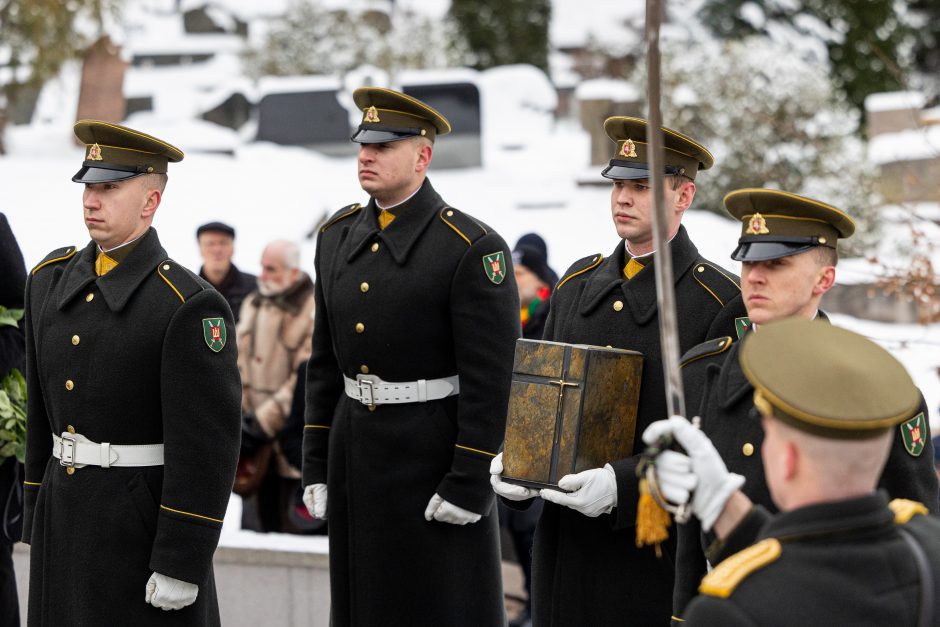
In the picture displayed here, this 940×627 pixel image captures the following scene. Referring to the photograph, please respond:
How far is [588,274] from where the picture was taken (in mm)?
4262

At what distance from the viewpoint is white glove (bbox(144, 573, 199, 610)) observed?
385 centimetres

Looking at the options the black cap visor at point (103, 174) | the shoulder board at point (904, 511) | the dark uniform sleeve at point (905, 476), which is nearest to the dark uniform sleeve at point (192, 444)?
the black cap visor at point (103, 174)

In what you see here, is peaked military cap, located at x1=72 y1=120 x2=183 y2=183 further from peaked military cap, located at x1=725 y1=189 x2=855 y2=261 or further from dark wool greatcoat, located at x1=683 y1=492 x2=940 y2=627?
dark wool greatcoat, located at x1=683 y1=492 x2=940 y2=627

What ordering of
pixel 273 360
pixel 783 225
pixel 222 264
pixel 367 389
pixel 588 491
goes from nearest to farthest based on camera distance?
pixel 783 225
pixel 588 491
pixel 367 389
pixel 273 360
pixel 222 264

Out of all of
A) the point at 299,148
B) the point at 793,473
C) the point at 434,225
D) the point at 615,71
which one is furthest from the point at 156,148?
the point at 615,71

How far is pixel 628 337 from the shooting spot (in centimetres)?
402

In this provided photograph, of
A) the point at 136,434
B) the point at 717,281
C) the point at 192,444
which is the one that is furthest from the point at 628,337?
the point at 136,434

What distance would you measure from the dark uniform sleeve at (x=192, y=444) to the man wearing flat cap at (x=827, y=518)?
80.4 inches

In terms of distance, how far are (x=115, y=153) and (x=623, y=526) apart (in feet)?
6.05

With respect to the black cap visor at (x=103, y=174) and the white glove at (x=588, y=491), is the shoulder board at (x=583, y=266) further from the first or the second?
the black cap visor at (x=103, y=174)

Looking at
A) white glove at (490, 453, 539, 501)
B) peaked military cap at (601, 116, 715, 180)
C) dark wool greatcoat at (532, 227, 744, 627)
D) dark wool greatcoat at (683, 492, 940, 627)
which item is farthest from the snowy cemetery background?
dark wool greatcoat at (683, 492, 940, 627)

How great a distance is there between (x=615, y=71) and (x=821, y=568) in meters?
30.6

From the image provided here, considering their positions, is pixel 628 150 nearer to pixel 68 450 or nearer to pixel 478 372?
pixel 478 372

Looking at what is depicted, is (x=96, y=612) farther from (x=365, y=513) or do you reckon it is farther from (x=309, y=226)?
(x=309, y=226)
